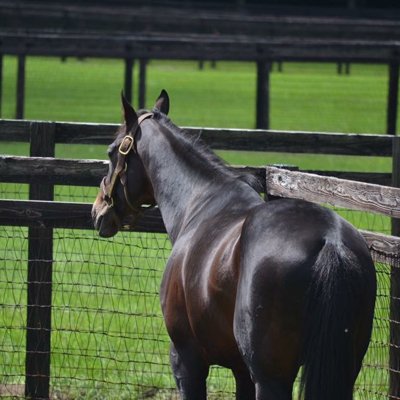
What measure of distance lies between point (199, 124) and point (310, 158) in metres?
3.63

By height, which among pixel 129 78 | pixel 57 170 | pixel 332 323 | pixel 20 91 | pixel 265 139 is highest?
pixel 129 78

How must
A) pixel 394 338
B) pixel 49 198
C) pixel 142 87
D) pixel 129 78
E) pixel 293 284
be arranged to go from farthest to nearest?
1. pixel 142 87
2. pixel 129 78
3. pixel 49 198
4. pixel 394 338
5. pixel 293 284

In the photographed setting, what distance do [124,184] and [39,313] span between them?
1.35 meters

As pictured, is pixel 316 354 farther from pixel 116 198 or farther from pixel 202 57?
pixel 202 57

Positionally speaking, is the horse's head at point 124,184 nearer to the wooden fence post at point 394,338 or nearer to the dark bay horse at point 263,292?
the dark bay horse at point 263,292

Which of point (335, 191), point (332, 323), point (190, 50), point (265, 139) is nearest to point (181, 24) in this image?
point (190, 50)

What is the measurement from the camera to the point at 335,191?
18.7 feet

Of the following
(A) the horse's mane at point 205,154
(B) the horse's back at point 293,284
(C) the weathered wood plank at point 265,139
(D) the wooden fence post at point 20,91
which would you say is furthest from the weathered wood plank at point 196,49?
(B) the horse's back at point 293,284

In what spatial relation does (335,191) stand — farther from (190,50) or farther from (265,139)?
(190,50)

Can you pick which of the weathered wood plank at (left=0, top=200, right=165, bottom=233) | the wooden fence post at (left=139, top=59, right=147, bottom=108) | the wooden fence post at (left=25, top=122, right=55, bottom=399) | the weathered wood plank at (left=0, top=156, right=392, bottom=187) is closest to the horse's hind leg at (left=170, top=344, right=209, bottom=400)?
the weathered wood plank at (left=0, top=200, right=165, bottom=233)

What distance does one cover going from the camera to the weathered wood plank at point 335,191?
17.1 ft

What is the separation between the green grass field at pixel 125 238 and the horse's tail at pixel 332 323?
190cm

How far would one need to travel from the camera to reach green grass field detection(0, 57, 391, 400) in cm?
718

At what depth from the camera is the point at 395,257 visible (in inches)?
222
